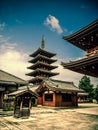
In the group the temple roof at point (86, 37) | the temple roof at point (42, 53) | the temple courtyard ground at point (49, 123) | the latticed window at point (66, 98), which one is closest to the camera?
the temple courtyard ground at point (49, 123)

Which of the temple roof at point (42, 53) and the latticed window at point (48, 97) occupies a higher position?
the temple roof at point (42, 53)

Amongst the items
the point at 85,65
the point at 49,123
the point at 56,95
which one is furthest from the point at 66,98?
the point at 85,65

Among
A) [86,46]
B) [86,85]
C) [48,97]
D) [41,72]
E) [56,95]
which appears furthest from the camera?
[86,85]

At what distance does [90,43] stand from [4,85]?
11984 mm

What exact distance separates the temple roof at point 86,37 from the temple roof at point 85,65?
2.02 m

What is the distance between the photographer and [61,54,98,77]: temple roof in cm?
804

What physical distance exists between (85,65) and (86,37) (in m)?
2.63

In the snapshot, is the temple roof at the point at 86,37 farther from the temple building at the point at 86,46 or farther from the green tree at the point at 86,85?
the green tree at the point at 86,85

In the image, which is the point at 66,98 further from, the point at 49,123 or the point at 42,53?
the point at 42,53

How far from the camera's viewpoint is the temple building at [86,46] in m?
8.60

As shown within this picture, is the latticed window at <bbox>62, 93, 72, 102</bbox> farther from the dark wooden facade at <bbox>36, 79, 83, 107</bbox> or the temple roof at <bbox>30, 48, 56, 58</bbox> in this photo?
the temple roof at <bbox>30, 48, 56, 58</bbox>

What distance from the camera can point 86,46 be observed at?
11367mm

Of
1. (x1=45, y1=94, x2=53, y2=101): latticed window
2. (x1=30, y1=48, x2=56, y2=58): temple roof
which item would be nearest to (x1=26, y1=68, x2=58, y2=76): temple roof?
(x1=30, y1=48, x2=56, y2=58): temple roof

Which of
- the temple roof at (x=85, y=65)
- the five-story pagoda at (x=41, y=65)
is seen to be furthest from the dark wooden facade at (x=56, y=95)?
the temple roof at (x=85, y=65)
